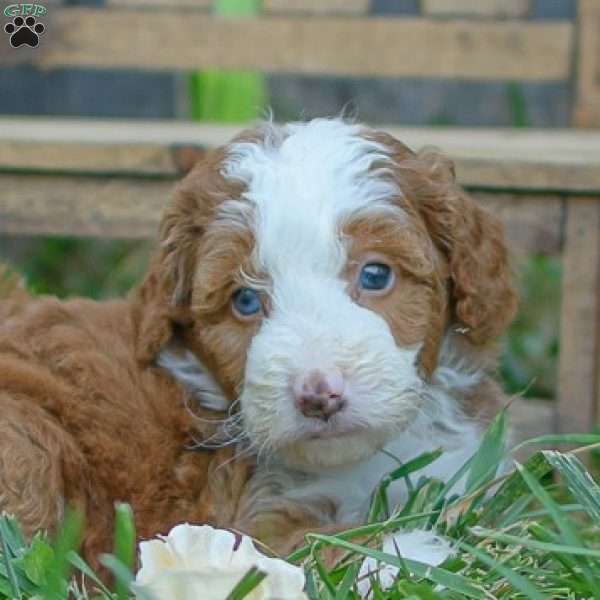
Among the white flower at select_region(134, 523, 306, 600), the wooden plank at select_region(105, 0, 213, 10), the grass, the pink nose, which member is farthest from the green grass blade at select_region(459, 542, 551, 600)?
the wooden plank at select_region(105, 0, 213, 10)

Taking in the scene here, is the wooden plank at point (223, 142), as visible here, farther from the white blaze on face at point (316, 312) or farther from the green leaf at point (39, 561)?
the green leaf at point (39, 561)

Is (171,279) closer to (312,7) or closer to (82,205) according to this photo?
(82,205)

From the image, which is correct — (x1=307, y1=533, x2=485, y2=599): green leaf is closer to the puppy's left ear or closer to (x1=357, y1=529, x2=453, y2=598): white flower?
(x1=357, y1=529, x2=453, y2=598): white flower

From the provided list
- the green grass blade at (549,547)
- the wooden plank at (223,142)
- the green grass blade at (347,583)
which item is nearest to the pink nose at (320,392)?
the green grass blade at (347,583)

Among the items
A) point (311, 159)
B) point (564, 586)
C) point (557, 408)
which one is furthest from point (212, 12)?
point (564, 586)

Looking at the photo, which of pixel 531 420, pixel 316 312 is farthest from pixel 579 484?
pixel 531 420
